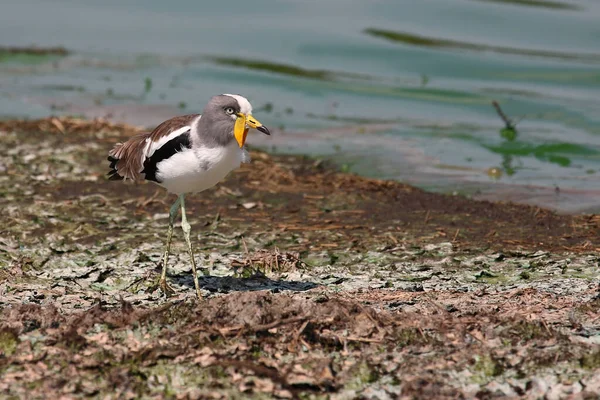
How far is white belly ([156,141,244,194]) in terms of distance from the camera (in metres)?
6.46

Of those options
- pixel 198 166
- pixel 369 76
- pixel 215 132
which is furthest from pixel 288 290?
pixel 369 76

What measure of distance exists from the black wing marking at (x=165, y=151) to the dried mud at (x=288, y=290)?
0.81 meters

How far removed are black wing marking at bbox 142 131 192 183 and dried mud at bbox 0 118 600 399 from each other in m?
0.81

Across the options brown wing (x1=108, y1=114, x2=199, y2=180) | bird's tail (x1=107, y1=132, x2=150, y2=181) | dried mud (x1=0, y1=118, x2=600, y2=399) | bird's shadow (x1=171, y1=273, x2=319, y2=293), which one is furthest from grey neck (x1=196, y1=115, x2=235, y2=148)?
bird's shadow (x1=171, y1=273, x2=319, y2=293)

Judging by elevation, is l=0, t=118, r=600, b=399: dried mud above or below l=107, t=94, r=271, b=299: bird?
below

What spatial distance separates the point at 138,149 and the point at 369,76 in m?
9.94

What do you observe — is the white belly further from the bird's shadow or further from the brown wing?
the bird's shadow

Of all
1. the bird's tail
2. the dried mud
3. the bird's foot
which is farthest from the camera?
the bird's tail

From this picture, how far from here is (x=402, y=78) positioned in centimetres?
1648

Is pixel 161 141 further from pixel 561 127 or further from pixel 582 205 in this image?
pixel 561 127

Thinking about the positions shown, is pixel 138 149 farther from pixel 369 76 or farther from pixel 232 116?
pixel 369 76

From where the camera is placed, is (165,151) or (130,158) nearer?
(165,151)

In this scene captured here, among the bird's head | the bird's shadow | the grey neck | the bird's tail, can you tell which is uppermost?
the bird's head

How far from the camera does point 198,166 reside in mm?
6484
